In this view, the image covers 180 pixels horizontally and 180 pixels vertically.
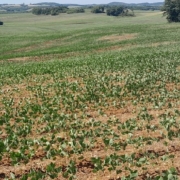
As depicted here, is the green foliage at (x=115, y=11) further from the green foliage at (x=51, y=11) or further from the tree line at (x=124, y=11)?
the green foliage at (x=51, y=11)

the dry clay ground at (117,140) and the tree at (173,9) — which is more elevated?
the tree at (173,9)

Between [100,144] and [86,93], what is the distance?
7.10 meters

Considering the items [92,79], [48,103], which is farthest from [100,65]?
[48,103]

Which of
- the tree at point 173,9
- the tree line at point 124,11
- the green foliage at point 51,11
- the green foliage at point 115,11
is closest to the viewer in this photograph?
the tree at point 173,9

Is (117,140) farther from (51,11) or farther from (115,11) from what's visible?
(51,11)

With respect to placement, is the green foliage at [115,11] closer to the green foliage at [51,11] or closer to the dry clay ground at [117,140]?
the green foliage at [51,11]

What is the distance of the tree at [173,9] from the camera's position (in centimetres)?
8682

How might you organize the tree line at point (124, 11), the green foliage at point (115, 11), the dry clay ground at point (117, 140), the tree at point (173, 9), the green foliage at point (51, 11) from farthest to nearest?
the green foliage at point (51, 11) < the green foliage at point (115, 11) < the tree line at point (124, 11) < the tree at point (173, 9) < the dry clay ground at point (117, 140)

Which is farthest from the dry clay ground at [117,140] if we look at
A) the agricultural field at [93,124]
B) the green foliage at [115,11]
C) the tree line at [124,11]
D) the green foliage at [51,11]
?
the green foliage at [51,11]

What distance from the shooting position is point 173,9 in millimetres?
87688

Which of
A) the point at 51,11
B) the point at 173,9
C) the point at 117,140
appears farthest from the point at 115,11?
the point at 117,140

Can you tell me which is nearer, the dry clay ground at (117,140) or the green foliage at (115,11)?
the dry clay ground at (117,140)

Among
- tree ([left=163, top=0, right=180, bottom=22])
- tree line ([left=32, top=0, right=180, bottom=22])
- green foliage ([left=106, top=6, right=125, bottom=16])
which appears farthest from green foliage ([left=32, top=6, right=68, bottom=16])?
tree ([left=163, top=0, right=180, bottom=22])

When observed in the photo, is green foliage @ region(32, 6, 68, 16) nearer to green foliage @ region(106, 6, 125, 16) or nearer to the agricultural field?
green foliage @ region(106, 6, 125, 16)
